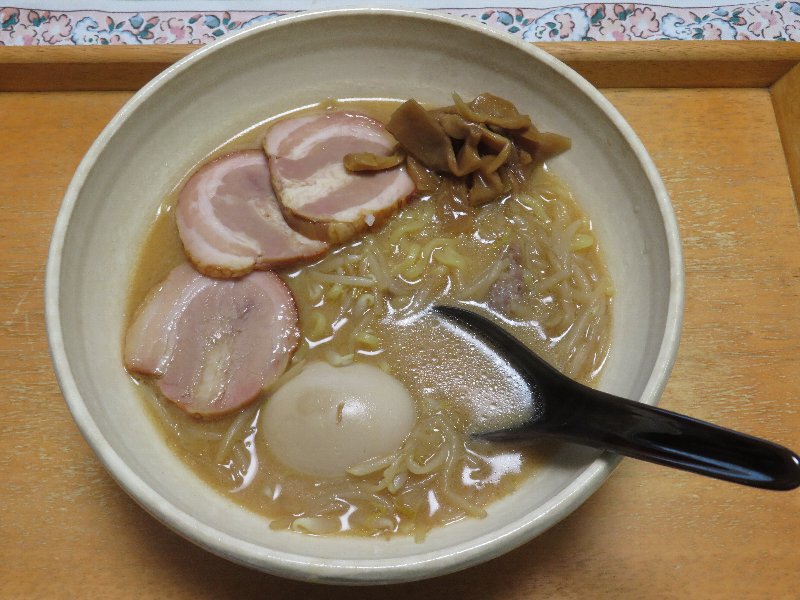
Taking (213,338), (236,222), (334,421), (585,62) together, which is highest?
(585,62)

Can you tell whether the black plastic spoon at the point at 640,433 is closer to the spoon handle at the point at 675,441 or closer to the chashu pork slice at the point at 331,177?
the spoon handle at the point at 675,441

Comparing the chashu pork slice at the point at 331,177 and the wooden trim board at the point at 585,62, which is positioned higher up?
the wooden trim board at the point at 585,62

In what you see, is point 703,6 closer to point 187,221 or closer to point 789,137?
point 789,137

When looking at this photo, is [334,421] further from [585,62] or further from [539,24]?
[539,24]

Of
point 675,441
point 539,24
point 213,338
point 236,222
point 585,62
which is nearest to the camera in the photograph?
point 675,441

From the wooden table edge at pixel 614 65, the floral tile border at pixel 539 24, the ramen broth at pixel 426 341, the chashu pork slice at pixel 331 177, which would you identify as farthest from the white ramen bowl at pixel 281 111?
the floral tile border at pixel 539 24

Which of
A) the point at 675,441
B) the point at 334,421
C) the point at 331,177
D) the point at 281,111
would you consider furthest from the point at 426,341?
the point at 281,111

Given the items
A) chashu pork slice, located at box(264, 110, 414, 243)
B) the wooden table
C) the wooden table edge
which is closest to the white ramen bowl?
chashu pork slice, located at box(264, 110, 414, 243)

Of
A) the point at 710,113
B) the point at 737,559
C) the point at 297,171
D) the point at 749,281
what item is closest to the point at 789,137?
the point at 710,113
